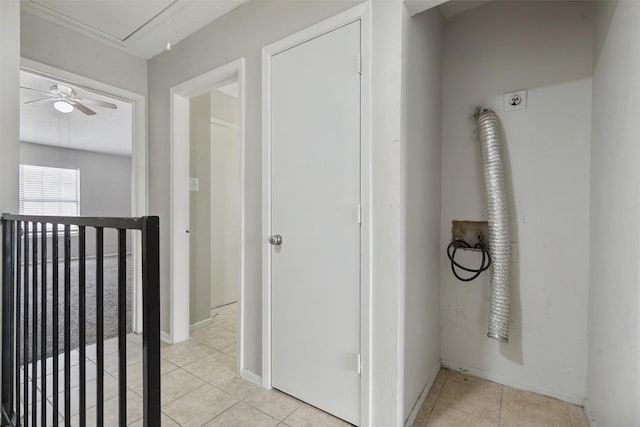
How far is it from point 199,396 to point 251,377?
317 mm

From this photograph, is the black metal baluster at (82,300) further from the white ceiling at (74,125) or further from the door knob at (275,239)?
the white ceiling at (74,125)

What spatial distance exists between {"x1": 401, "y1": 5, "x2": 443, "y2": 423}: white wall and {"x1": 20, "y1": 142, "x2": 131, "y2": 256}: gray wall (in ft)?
22.4

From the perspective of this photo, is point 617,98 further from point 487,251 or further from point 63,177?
point 63,177

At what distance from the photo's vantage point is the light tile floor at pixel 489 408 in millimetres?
1569

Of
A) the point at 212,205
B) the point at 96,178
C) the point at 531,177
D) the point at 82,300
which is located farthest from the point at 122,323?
the point at 96,178

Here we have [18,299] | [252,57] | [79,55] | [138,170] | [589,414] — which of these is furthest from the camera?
[138,170]

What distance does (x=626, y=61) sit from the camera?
3.68 ft

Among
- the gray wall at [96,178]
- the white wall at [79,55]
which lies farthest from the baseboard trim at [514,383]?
the gray wall at [96,178]

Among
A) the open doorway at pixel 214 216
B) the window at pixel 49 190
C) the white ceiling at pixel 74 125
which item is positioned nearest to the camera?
the open doorway at pixel 214 216

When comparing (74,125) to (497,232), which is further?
(74,125)

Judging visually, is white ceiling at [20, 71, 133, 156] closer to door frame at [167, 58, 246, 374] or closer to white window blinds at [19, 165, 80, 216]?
white window blinds at [19, 165, 80, 216]

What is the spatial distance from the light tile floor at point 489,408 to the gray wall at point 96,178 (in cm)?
693

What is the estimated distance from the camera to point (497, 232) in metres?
1.77

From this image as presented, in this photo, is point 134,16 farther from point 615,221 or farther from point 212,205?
point 615,221
